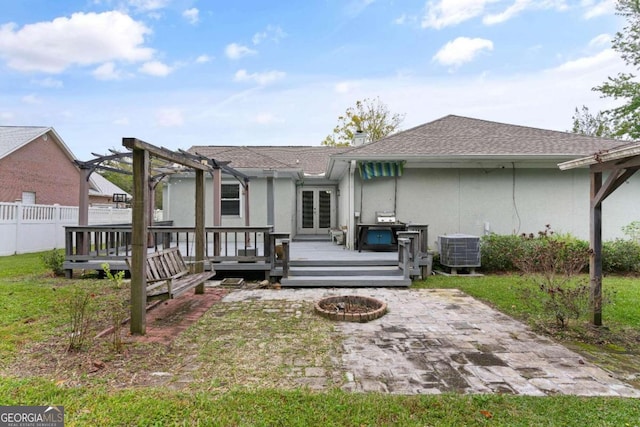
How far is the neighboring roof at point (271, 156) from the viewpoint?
12.1 metres

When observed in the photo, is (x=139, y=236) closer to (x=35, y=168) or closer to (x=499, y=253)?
(x=499, y=253)

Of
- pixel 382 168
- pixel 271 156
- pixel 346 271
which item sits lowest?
pixel 346 271

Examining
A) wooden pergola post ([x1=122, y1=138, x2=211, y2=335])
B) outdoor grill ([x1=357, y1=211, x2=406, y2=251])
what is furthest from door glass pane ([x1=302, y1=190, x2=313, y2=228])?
wooden pergola post ([x1=122, y1=138, x2=211, y2=335])

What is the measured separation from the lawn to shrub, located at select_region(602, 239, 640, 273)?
4321mm

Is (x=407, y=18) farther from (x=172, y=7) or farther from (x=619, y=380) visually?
(x=619, y=380)

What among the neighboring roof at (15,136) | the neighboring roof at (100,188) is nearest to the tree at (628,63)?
the neighboring roof at (15,136)

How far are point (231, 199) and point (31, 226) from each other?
23.9 feet

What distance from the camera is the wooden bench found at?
4.36 metres

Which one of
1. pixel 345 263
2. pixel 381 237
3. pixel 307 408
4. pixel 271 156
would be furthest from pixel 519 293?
pixel 271 156

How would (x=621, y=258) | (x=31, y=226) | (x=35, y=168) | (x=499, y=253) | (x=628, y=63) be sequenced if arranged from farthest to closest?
(x=35, y=168) → (x=628, y=63) → (x=31, y=226) → (x=499, y=253) → (x=621, y=258)

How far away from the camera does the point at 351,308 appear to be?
5.17m

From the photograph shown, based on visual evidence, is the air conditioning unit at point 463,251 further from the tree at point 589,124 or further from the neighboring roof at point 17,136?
the tree at point 589,124

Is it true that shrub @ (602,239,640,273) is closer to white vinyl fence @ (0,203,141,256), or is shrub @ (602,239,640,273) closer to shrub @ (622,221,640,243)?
shrub @ (622,221,640,243)

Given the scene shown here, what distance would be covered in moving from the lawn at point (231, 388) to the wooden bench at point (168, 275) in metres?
0.61
